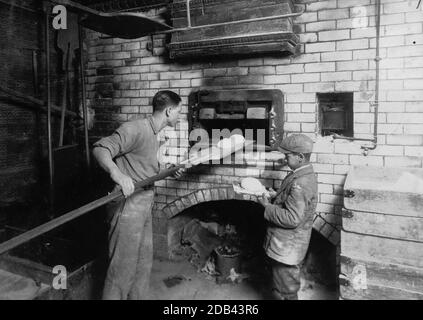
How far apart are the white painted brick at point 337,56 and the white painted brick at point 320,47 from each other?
0.04 m

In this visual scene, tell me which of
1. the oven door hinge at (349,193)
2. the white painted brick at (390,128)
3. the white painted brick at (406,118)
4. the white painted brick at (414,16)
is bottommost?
the oven door hinge at (349,193)

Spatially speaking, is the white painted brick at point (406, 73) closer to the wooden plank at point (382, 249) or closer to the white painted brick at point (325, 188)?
the white painted brick at point (325, 188)

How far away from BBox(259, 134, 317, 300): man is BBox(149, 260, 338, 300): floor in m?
0.63

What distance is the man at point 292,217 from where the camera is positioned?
8.71ft

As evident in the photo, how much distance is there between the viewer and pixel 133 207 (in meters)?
2.83

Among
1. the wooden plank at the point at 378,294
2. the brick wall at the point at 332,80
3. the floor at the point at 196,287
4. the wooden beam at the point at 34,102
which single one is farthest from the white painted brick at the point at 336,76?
the wooden beam at the point at 34,102

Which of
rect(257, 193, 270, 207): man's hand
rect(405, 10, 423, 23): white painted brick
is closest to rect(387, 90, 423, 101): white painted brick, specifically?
rect(405, 10, 423, 23): white painted brick

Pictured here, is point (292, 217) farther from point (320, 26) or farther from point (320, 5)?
point (320, 5)

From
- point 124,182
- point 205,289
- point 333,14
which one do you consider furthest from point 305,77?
point 205,289

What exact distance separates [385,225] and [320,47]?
65.2 inches

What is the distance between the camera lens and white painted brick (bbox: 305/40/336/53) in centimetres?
302
